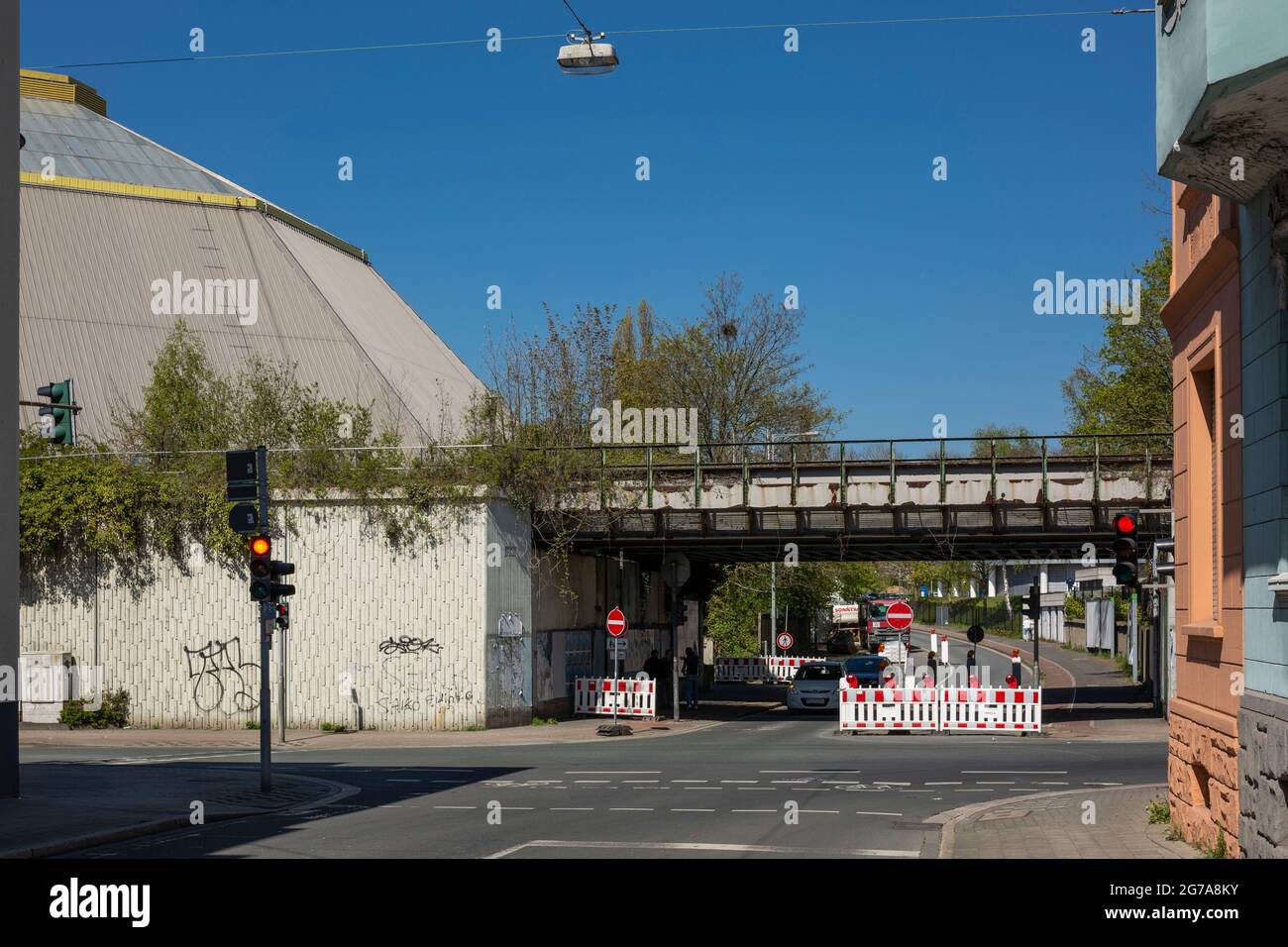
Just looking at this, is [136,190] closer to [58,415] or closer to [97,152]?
[97,152]

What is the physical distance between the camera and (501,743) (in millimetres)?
28609

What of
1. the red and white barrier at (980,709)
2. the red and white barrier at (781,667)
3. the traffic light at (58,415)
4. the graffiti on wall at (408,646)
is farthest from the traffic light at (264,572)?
the red and white barrier at (781,667)

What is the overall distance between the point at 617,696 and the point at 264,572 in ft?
56.3

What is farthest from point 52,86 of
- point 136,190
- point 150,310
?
point 150,310

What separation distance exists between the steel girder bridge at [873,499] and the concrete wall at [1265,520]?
67.6 feet

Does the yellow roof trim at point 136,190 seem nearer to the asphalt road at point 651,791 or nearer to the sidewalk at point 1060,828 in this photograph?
the asphalt road at point 651,791

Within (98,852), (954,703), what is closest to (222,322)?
(954,703)

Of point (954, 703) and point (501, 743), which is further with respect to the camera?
point (954, 703)

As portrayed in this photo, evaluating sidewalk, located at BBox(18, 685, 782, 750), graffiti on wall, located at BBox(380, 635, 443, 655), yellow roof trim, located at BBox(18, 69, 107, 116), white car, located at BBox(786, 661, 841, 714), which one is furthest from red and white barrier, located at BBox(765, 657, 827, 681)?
yellow roof trim, located at BBox(18, 69, 107, 116)

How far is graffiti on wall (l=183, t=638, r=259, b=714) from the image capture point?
107ft

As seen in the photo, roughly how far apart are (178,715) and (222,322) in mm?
17276

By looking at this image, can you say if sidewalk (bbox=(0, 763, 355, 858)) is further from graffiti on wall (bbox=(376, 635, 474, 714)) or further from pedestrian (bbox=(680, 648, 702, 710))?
pedestrian (bbox=(680, 648, 702, 710))

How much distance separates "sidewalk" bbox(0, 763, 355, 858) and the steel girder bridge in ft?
45.8
